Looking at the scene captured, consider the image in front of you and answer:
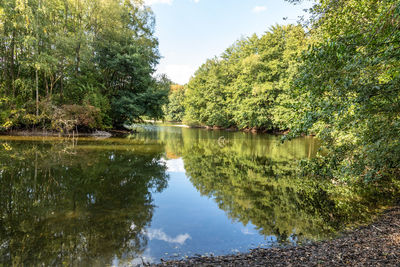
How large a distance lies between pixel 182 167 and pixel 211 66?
159 ft

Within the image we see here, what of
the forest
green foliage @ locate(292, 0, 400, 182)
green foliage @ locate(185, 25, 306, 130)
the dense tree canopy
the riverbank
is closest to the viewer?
the riverbank

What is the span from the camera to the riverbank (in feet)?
12.6

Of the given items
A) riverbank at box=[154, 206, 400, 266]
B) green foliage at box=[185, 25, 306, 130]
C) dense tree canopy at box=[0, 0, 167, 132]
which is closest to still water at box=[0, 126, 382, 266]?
riverbank at box=[154, 206, 400, 266]

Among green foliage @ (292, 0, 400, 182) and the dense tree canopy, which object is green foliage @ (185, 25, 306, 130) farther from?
green foliage @ (292, 0, 400, 182)

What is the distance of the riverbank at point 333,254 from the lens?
3.84 metres

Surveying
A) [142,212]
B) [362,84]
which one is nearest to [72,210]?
[142,212]

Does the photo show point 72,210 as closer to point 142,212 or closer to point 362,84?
point 142,212

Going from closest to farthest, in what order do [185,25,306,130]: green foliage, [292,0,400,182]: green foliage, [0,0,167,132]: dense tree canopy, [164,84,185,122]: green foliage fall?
[292,0,400,182]: green foliage
[0,0,167,132]: dense tree canopy
[185,25,306,130]: green foliage
[164,84,185,122]: green foliage

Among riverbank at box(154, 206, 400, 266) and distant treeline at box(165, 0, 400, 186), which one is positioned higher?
distant treeline at box(165, 0, 400, 186)

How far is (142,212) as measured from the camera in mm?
6738

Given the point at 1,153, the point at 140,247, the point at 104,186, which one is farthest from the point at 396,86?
the point at 1,153

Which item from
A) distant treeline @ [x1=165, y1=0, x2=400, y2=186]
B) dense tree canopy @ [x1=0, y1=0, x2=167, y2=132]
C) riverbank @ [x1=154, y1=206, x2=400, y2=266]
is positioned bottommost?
riverbank @ [x1=154, y1=206, x2=400, y2=266]

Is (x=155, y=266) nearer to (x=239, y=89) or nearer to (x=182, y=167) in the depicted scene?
(x=182, y=167)

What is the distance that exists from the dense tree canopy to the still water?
12.8m
